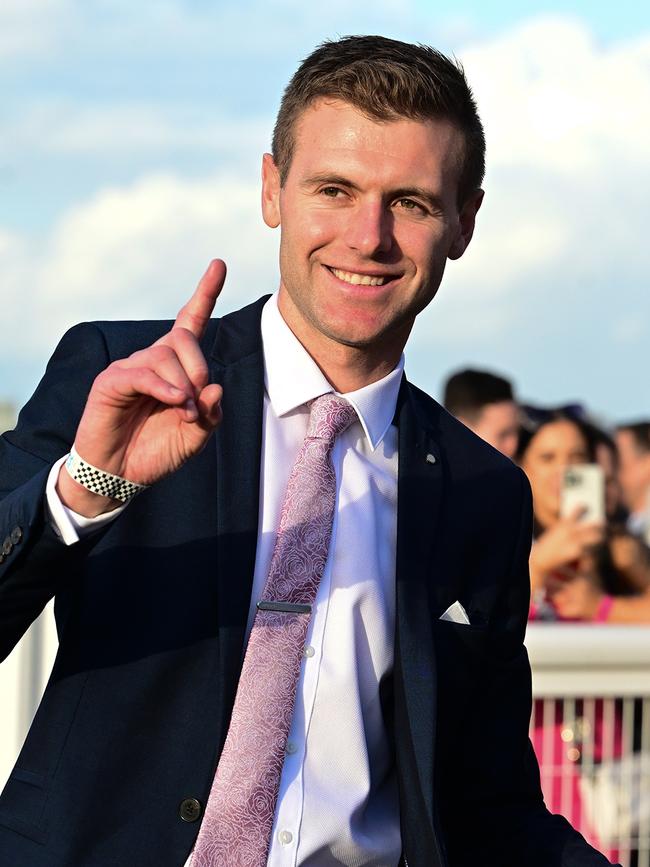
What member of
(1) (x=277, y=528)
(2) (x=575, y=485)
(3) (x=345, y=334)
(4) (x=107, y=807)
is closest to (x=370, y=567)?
(1) (x=277, y=528)

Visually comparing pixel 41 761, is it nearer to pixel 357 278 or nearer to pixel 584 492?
pixel 357 278

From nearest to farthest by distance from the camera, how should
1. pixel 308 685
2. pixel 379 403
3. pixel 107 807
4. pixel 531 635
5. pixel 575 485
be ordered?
1. pixel 107 807
2. pixel 308 685
3. pixel 379 403
4. pixel 531 635
5. pixel 575 485

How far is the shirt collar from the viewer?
297cm

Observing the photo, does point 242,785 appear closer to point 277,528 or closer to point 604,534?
point 277,528

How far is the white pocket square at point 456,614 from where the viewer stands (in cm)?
303

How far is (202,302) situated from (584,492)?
3964 mm

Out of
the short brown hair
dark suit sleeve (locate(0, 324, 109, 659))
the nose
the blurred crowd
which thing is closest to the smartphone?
the blurred crowd

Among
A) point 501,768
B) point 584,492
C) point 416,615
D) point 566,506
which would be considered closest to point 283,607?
point 416,615

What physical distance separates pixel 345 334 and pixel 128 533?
571mm

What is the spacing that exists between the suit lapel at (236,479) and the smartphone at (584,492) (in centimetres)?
323

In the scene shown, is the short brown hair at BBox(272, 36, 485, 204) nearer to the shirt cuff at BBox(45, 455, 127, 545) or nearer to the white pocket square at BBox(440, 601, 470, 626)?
the white pocket square at BBox(440, 601, 470, 626)

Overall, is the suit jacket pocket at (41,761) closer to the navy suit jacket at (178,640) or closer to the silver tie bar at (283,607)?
the navy suit jacket at (178,640)

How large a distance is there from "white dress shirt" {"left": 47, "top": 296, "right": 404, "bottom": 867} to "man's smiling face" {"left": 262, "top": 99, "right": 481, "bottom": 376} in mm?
120

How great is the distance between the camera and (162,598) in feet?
8.79
